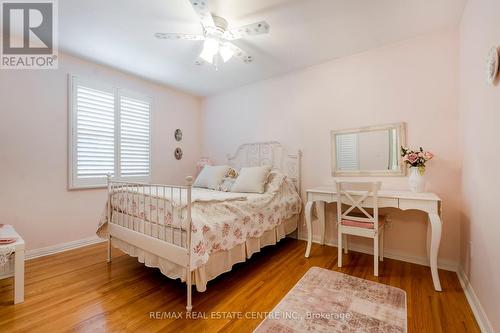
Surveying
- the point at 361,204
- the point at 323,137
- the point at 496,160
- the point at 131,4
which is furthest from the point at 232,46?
the point at 496,160

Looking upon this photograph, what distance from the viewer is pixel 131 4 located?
1.96m

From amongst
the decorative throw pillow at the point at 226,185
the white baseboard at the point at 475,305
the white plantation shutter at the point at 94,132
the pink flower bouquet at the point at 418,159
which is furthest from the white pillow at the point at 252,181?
the white baseboard at the point at 475,305

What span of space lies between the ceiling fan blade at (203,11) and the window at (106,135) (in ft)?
6.86

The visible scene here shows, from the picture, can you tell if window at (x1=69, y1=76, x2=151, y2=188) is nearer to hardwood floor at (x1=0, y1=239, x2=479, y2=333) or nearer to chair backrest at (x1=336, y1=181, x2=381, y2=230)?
hardwood floor at (x1=0, y1=239, x2=479, y2=333)

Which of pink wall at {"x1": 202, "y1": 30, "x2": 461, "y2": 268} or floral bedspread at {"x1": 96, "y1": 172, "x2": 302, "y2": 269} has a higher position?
pink wall at {"x1": 202, "y1": 30, "x2": 461, "y2": 268}

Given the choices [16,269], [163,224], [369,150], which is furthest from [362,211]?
[16,269]

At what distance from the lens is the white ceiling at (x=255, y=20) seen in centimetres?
200

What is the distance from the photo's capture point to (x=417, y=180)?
2.34 meters

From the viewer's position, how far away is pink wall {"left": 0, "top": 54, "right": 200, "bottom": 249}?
2.49 meters

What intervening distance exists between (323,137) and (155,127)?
9.26 ft

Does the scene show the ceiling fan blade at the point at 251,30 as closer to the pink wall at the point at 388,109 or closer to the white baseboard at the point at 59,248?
the pink wall at the point at 388,109

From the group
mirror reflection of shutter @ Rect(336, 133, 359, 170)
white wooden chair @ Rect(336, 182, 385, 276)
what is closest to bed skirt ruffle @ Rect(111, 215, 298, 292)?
white wooden chair @ Rect(336, 182, 385, 276)

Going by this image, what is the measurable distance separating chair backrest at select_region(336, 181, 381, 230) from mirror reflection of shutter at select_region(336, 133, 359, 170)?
53 centimetres

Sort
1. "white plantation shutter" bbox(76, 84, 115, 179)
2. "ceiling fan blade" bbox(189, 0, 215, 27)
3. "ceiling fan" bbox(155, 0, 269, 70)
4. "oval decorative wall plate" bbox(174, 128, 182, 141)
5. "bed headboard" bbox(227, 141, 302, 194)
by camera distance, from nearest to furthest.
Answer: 1. "ceiling fan blade" bbox(189, 0, 215, 27)
2. "ceiling fan" bbox(155, 0, 269, 70)
3. "white plantation shutter" bbox(76, 84, 115, 179)
4. "bed headboard" bbox(227, 141, 302, 194)
5. "oval decorative wall plate" bbox(174, 128, 182, 141)
